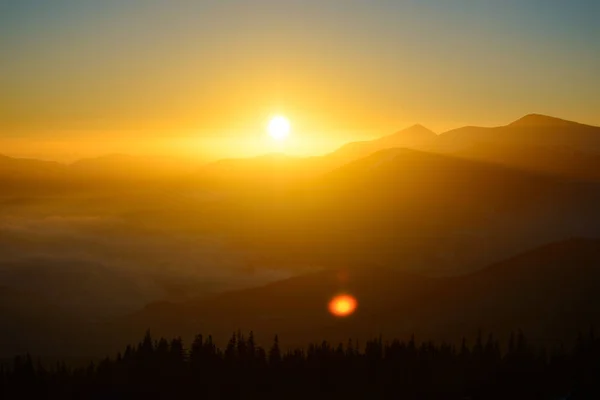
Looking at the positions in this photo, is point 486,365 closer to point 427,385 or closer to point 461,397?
point 427,385

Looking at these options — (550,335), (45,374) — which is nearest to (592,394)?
(45,374)

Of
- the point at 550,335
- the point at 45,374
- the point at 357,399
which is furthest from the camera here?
the point at 550,335

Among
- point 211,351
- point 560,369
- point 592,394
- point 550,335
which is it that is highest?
point 550,335

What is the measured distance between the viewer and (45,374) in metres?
102

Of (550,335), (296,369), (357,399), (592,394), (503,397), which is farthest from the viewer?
(550,335)

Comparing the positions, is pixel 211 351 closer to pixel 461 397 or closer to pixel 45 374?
pixel 45 374

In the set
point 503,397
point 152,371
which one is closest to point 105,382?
point 152,371

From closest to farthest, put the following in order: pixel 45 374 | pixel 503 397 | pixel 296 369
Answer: pixel 503 397 → pixel 296 369 → pixel 45 374

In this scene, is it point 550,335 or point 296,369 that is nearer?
point 296,369

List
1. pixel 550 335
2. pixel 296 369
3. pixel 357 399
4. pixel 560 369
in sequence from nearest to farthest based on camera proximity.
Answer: pixel 560 369
pixel 357 399
pixel 296 369
pixel 550 335

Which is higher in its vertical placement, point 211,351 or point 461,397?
point 211,351

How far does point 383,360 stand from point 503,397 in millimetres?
26897

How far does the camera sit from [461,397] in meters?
79.4

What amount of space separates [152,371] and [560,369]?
5276 cm
